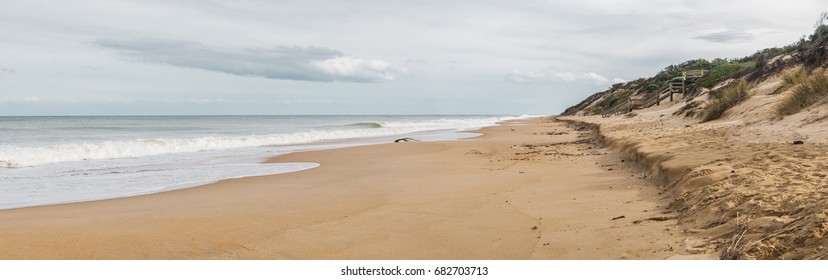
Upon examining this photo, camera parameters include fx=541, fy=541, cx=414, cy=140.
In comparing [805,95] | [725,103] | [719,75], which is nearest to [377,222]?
[805,95]

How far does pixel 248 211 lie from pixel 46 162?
385 inches

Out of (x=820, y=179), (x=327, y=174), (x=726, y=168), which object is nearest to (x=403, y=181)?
(x=327, y=174)

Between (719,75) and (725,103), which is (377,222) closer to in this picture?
(725,103)

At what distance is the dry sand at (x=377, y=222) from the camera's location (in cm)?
386

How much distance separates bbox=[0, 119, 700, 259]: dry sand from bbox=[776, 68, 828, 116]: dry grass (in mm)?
4773

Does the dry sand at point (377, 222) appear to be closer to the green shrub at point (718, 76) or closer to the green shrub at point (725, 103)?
the green shrub at point (725, 103)

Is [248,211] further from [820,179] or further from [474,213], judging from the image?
[820,179]

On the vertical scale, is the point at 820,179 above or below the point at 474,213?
above

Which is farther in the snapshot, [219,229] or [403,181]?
[403,181]

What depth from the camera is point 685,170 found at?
19.2ft

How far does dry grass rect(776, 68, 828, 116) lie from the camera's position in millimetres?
9930

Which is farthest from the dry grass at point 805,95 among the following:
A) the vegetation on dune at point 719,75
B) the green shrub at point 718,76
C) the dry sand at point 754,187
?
the green shrub at point 718,76

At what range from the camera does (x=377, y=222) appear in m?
4.90

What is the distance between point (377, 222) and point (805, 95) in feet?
31.2
